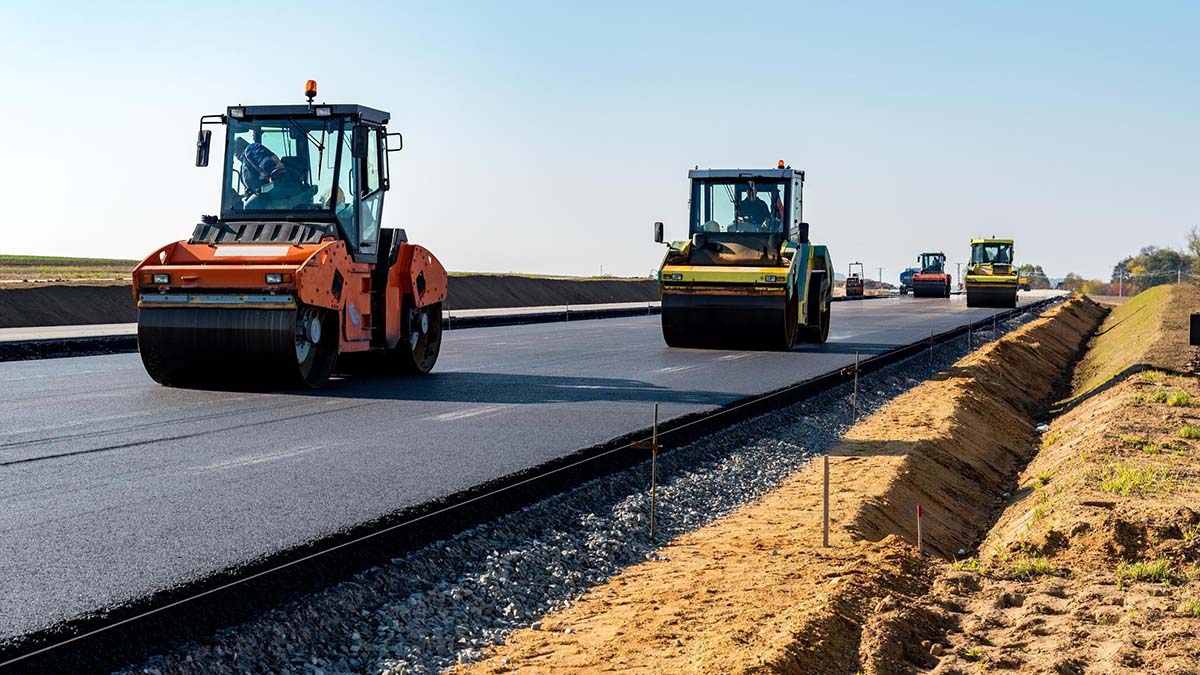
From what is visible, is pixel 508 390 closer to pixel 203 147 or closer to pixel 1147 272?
pixel 203 147

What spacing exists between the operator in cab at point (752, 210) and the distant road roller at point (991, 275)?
3103 centimetres

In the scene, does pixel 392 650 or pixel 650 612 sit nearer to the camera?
pixel 392 650

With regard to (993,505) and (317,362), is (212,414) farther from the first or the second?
(993,505)

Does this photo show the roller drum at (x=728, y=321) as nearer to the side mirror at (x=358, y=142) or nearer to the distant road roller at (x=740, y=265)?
the distant road roller at (x=740, y=265)

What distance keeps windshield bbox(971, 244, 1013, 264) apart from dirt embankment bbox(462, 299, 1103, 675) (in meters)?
41.0

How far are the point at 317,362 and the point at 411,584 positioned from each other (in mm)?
7959

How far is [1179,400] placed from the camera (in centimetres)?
1559

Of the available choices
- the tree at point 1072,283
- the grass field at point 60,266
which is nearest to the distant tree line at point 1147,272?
the tree at point 1072,283

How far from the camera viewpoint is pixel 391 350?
16125 millimetres

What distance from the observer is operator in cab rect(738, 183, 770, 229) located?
22.6 metres

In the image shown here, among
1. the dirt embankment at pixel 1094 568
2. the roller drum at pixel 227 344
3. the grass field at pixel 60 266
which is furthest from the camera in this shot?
the grass field at pixel 60 266

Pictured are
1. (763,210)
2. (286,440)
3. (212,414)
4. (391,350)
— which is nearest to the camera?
(286,440)

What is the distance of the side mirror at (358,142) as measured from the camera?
48.7ft

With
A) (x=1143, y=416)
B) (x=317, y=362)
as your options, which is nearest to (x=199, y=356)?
(x=317, y=362)
